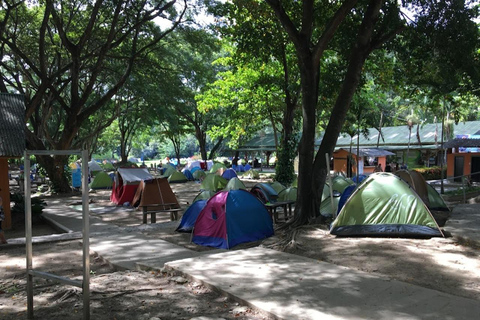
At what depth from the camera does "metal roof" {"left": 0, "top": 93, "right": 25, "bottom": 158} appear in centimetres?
1026

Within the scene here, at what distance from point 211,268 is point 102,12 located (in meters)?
13.7

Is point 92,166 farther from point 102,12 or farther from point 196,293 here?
point 196,293

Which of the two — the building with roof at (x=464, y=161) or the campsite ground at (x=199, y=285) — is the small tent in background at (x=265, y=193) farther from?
the building with roof at (x=464, y=161)

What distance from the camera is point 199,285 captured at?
19.5 ft

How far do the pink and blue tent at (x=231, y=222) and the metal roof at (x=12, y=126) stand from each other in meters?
5.18

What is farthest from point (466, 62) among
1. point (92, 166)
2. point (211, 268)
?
point (92, 166)

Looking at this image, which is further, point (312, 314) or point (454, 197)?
point (454, 197)

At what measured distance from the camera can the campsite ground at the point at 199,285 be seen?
16.9 ft

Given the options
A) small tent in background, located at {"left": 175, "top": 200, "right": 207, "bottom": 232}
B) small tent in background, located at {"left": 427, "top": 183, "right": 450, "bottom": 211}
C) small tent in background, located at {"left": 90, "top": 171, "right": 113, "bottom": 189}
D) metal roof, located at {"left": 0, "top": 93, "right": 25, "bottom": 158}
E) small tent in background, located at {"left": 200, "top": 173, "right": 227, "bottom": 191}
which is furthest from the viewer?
small tent in background, located at {"left": 90, "top": 171, "right": 113, "bottom": 189}

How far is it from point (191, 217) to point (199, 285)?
5.10 m

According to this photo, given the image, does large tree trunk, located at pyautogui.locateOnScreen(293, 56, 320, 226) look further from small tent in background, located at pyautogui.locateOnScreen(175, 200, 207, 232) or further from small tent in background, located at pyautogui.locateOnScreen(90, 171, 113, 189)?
small tent in background, located at pyautogui.locateOnScreen(90, 171, 113, 189)

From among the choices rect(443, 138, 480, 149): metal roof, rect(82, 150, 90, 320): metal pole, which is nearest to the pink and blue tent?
rect(82, 150, 90, 320): metal pole

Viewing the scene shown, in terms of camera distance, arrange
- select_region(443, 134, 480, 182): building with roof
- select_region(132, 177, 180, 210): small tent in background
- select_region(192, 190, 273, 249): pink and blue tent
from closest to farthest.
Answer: select_region(192, 190, 273, 249): pink and blue tent, select_region(132, 177, 180, 210): small tent in background, select_region(443, 134, 480, 182): building with roof

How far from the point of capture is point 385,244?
7.57 meters
